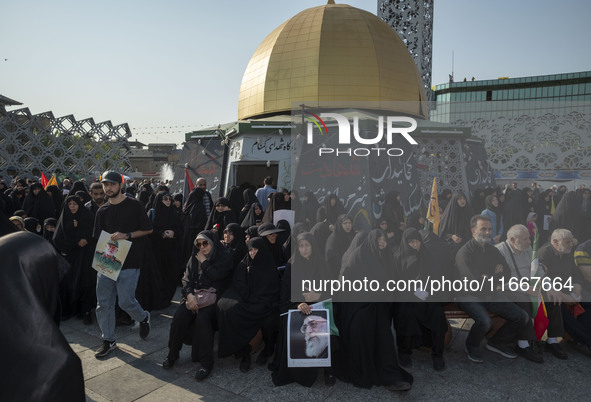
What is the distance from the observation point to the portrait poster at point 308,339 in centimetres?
336

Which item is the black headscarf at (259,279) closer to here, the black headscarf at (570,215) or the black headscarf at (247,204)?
the black headscarf at (247,204)

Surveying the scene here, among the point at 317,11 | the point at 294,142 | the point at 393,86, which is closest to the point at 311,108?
the point at 294,142

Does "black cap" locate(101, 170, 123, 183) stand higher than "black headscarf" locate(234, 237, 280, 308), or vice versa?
"black cap" locate(101, 170, 123, 183)

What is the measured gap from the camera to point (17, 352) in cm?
88

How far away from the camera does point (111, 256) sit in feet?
12.6


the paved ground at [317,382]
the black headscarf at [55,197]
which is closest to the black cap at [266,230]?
the paved ground at [317,382]

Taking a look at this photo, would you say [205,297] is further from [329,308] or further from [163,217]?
[163,217]

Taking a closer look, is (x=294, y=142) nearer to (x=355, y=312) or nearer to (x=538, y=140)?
(x=355, y=312)

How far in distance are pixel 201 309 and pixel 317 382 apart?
51.0 inches

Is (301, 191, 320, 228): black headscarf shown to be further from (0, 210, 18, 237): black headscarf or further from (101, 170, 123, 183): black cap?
(0, 210, 18, 237): black headscarf

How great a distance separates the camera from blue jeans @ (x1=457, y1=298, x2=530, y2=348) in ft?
12.7

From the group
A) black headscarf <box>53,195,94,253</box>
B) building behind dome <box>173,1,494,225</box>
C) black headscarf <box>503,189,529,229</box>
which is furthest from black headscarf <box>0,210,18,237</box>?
building behind dome <box>173,1,494,225</box>

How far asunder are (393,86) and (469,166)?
4.39 metres

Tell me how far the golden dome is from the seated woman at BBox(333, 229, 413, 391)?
11.8 metres
